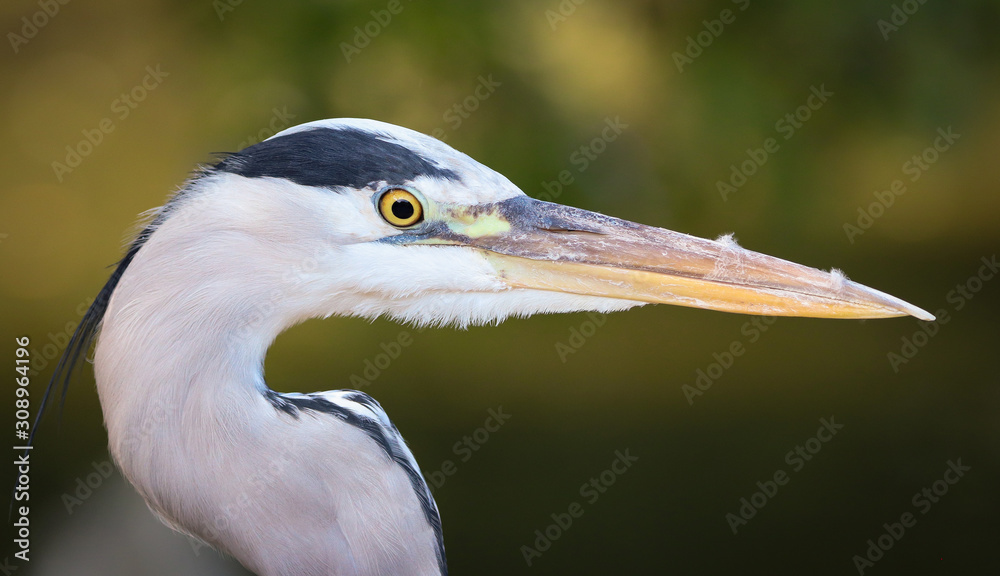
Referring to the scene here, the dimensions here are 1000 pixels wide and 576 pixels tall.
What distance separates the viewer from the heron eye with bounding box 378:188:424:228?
4.49ft

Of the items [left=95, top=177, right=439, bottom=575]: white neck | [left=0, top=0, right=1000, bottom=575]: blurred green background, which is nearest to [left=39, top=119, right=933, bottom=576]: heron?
[left=95, top=177, right=439, bottom=575]: white neck

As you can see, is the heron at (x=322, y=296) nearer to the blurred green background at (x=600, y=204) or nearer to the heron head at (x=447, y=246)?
the heron head at (x=447, y=246)

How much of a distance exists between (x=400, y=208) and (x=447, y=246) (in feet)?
0.35

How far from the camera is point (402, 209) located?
4.55 ft

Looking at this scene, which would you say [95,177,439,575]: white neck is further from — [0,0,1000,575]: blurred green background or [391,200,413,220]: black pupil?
[0,0,1000,575]: blurred green background

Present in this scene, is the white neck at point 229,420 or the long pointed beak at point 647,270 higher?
the long pointed beak at point 647,270

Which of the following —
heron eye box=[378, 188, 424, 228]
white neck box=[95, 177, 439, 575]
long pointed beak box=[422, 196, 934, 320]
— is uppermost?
long pointed beak box=[422, 196, 934, 320]

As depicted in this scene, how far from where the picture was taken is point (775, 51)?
4895 millimetres

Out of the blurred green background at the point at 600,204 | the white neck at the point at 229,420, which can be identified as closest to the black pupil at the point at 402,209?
the white neck at the point at 229,420

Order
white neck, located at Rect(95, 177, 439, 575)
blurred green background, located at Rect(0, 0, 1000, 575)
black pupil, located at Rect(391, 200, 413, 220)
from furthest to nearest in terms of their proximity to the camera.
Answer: blurred green background, located at Rect(0, 0, 1000, 575), black pupil, located at Rect(391, 200, 413, 220), white neck, located at Rect(95, 177, 439, 575)

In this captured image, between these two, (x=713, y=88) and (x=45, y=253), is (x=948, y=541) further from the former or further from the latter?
(x=45, y=253)

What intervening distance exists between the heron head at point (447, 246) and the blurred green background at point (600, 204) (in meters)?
1.98

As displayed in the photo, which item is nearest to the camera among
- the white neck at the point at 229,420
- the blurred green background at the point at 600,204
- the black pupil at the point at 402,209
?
the white neck at the point at 229,420

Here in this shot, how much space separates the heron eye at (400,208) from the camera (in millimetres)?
1368
